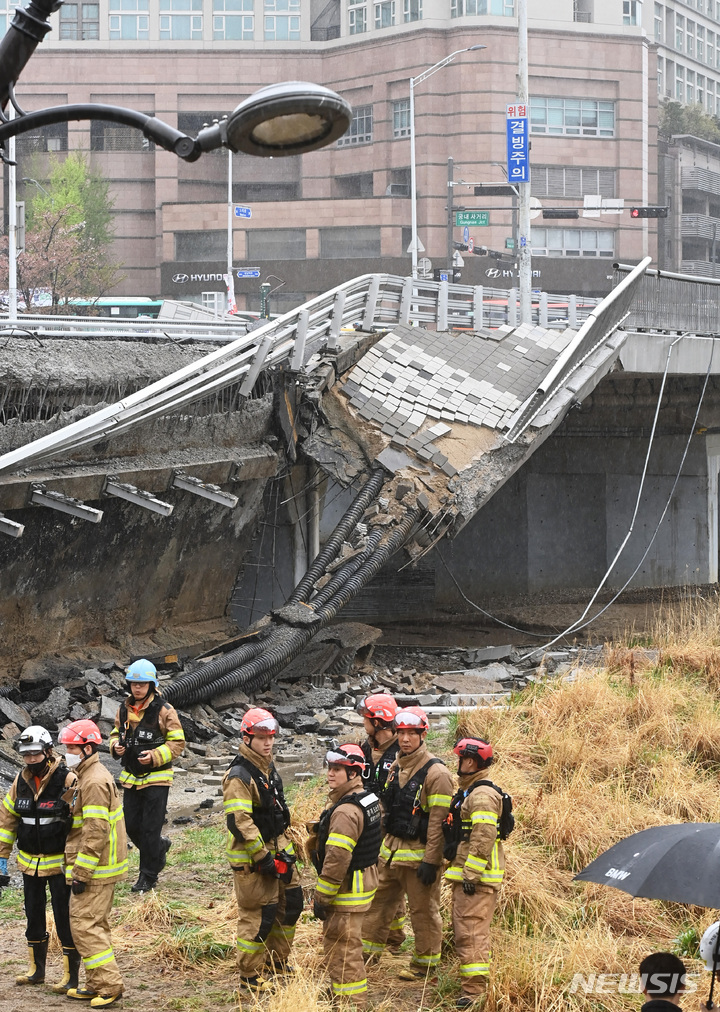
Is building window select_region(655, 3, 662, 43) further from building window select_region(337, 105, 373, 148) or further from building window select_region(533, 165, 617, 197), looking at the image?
building window select_region(337, 105, 373, 148)

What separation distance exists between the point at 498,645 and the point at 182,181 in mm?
48758

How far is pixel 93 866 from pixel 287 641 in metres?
8.95

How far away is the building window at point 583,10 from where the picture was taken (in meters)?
64.9

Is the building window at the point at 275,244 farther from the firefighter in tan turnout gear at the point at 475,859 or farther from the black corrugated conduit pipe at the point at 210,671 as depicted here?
the firefighter in tan turnout gear at the point at 475,859

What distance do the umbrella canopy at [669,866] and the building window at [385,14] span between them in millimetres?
63699

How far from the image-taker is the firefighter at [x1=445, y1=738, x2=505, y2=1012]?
6.98 metres

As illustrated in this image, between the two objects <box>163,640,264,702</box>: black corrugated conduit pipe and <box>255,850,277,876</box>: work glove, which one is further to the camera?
<box>163,640,264,702</box>: black corrugated conduit pipe

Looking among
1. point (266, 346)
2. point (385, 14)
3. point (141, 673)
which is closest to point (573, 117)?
point (385, 14)

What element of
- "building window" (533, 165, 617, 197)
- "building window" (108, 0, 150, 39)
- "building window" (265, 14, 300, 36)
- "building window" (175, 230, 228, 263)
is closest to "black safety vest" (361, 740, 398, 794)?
"building window" (175, 230, 228, 263)

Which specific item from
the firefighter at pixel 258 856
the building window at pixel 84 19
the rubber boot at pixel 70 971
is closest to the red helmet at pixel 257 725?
the firefighter at pixel 258 856

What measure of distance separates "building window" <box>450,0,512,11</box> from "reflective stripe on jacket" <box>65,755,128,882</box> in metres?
62.1

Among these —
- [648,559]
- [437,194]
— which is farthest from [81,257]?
[648,559]

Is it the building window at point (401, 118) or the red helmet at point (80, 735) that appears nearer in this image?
the red helmet at point (80, 735)

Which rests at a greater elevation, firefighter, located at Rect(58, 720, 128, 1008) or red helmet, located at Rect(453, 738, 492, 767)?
red helmet, located at Rect(453, 738, 492, 767)
